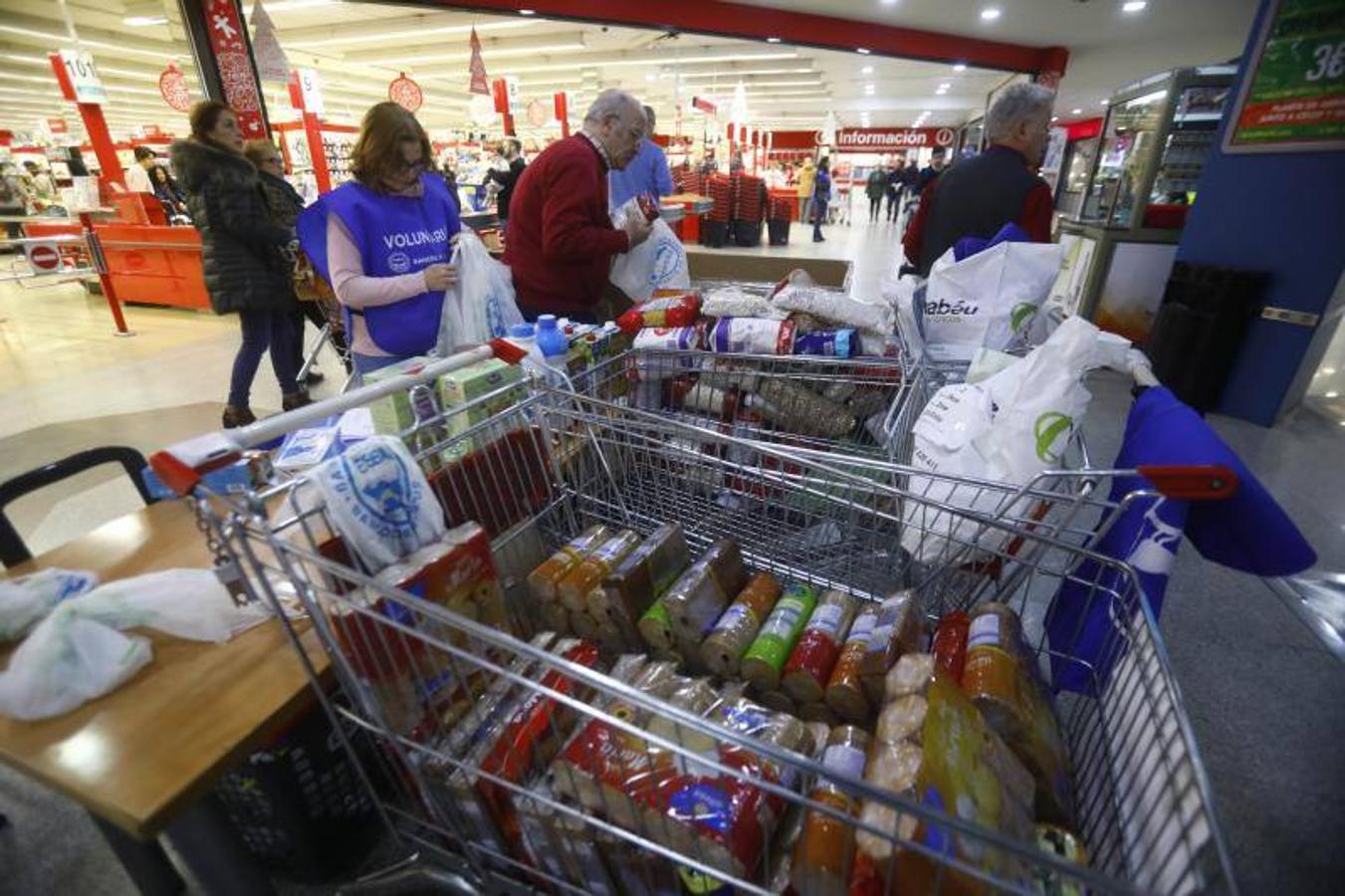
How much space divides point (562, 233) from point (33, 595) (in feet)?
6.10

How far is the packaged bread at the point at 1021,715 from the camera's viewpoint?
1034mm

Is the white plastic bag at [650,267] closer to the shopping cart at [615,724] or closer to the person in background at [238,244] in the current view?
the shopping cart at [615,724]

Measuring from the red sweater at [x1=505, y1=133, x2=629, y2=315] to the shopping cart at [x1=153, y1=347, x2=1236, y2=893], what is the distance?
1089mm

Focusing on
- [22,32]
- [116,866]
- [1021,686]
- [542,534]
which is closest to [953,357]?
[1021,686]

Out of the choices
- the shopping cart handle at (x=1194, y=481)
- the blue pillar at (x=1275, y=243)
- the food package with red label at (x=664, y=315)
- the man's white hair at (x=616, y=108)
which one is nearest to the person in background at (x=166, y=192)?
the man's white hair at (x=616, y=108)

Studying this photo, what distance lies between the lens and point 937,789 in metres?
0.81

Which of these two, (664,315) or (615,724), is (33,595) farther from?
(664,315)

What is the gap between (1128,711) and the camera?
1.01 meters

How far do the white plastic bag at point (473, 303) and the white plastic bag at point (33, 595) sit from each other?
1220 mm

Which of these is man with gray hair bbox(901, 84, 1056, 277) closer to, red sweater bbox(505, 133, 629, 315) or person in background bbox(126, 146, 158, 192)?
red sweater bbox(505, 133, 629, 315)

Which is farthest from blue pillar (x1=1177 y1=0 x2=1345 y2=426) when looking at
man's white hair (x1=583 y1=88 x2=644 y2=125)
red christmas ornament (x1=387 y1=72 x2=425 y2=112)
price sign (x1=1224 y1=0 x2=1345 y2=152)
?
red christmas ornament (x1=387 y1=72 x2=425 y2=112)

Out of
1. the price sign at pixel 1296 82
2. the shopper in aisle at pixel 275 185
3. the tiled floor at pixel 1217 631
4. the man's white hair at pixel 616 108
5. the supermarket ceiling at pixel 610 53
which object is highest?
the supermarket ceiling at pixel 610 53

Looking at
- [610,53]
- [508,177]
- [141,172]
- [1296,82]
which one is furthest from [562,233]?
[610,53]

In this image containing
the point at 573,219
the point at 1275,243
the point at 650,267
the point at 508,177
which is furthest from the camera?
the point at 508,177
